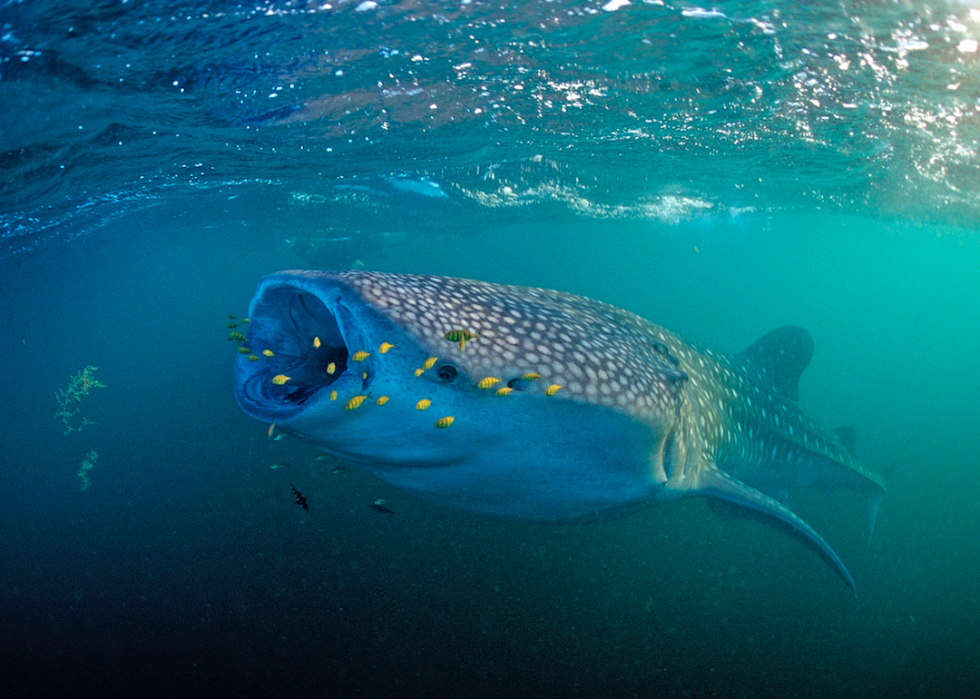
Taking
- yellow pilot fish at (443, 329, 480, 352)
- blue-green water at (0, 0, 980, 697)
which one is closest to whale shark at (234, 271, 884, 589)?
yellow pilot fish at (443, 329, 480, 352)

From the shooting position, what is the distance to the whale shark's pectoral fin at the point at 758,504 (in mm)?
4473

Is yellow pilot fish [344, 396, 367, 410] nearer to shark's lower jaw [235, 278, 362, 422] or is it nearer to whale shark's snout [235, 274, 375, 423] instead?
whale shark's snout [235, 274, 375, 423]

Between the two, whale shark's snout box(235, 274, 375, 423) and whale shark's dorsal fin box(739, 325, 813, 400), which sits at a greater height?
whale shark's snout box(235, 274, 375, 423)

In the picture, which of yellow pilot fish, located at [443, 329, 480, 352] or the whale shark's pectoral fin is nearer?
yellow pilot fish, located at [443, 329, 480, 352]

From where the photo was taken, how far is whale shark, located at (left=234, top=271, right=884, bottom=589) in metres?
2.39

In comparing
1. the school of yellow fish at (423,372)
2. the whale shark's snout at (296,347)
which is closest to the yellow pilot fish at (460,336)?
the school of yellow fish at (423,372)

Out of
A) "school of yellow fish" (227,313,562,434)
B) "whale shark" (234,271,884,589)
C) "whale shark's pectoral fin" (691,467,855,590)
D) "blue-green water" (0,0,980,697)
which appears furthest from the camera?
"blue-green water" (0,0,980,697)

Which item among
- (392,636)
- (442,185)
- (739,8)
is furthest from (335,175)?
(392,636)

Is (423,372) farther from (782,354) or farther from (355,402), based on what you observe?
(782,354)

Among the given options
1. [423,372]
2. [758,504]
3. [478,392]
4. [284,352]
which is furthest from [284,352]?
[758,504]

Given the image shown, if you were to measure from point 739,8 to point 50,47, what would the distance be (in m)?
8.20

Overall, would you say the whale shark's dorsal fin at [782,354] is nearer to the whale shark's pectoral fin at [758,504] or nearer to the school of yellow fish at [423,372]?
the whale shark's pectoral fin at [758,504]

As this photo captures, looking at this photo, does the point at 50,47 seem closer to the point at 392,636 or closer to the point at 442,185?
the point at 392,636

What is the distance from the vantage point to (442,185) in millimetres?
18484
